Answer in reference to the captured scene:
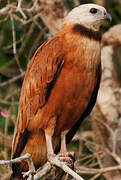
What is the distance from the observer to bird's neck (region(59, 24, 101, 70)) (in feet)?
14.2

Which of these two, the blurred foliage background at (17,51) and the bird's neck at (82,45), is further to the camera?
the blurred foliage background at (17,51)

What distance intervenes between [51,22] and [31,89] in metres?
1.97

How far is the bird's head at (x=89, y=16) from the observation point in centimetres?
457

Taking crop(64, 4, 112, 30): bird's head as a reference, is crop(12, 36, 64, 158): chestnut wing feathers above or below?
below

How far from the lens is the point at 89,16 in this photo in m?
4.59

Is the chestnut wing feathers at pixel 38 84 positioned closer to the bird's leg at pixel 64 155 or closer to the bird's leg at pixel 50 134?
the bird's leg at pixel 50 134

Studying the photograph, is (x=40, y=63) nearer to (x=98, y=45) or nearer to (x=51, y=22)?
(x=98, y=45)

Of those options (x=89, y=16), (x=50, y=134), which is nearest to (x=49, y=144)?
(x=50, y=134)

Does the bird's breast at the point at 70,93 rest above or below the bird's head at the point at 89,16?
below

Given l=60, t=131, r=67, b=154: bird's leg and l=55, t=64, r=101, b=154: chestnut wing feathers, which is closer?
l=55, t=64, r=101, b=154: chestnut wing feathers

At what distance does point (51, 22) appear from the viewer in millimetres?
6273

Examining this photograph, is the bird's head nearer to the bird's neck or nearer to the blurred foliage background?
the bird's neck

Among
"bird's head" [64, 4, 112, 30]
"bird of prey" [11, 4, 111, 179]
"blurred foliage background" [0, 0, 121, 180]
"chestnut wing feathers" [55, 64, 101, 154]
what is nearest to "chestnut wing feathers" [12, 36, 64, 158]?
"bird of prey" [11, 4, 111, 179]

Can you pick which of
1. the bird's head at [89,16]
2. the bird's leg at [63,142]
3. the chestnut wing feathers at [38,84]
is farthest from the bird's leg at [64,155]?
the bird's head at [89,16]
